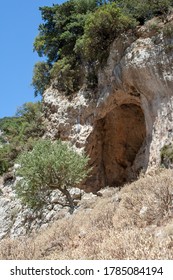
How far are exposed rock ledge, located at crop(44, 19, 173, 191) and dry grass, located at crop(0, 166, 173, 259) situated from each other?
857 centimetres

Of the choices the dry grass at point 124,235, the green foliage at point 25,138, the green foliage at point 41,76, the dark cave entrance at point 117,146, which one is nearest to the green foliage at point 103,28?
the dark cave entrance at point 117,146

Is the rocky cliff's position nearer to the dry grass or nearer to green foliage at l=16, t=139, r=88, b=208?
green foliage at l=16, t=139, r=88, b=208

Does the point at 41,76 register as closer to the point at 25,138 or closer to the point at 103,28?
the point at 25,138

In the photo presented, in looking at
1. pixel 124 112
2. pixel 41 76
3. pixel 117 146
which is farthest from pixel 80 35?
pixel 117 146

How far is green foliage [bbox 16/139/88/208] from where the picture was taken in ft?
52.5

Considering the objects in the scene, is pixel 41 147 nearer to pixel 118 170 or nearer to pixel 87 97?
pixel 87 97

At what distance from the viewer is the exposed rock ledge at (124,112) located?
55.2 feet

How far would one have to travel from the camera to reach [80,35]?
23.2 metres

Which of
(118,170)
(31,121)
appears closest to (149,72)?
(118,170)

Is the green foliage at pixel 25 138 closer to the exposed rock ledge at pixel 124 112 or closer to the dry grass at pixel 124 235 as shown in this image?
the exposed rock ledge at pixel 124 112

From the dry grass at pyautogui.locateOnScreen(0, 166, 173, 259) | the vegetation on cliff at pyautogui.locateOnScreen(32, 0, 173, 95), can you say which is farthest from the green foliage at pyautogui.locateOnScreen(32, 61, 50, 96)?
the dry grass at pyautogui.locateOnScreen(0, 166, 173, 259)

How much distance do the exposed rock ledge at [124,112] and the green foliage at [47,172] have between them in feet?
12.8

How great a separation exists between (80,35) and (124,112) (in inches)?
232
